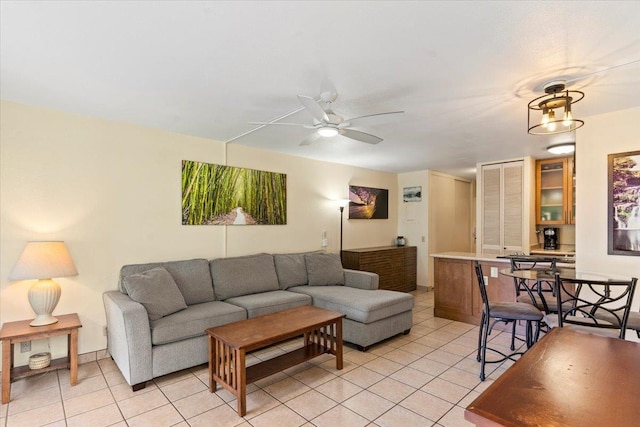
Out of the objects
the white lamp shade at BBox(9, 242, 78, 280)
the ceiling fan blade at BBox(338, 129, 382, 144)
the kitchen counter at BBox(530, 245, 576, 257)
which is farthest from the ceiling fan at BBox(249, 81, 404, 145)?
the kitchen counter at BBox(530, 245, 576, 257)

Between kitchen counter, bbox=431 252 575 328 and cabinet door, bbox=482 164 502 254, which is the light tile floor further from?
cabinet door, bbox=482 164 502 254

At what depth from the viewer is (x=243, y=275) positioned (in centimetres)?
400

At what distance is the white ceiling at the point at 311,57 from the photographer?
5.51 feet

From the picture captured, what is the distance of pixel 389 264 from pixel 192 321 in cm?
373

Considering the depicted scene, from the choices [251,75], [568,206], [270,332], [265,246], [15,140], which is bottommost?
[270,332]

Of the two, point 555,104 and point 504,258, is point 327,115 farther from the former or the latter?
point 504,258

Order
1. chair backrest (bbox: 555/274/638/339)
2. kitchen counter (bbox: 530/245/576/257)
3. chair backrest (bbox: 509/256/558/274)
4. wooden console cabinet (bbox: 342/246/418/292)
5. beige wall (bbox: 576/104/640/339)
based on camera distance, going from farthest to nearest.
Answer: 1. wooden console cabinet (bbox: 342/246/418/292)
2. kitchen counter (bbox: 530/245/576/257)
3. chair backrest (bbox: 509/256/558/274)
4. beige wall (bbox: 576/104/640/339)
5. chair backrest (bbox: 555/274/638/339)

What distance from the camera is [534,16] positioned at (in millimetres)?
1694

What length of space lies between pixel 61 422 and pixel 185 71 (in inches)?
101

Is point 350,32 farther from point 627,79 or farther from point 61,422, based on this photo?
point 61,422

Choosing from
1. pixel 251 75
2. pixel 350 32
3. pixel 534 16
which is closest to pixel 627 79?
pixel 534 16

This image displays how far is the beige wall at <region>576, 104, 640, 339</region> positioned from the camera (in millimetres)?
3061

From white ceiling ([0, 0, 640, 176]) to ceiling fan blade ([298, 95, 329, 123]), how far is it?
21cm

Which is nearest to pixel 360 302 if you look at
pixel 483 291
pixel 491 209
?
pixel 483 291
